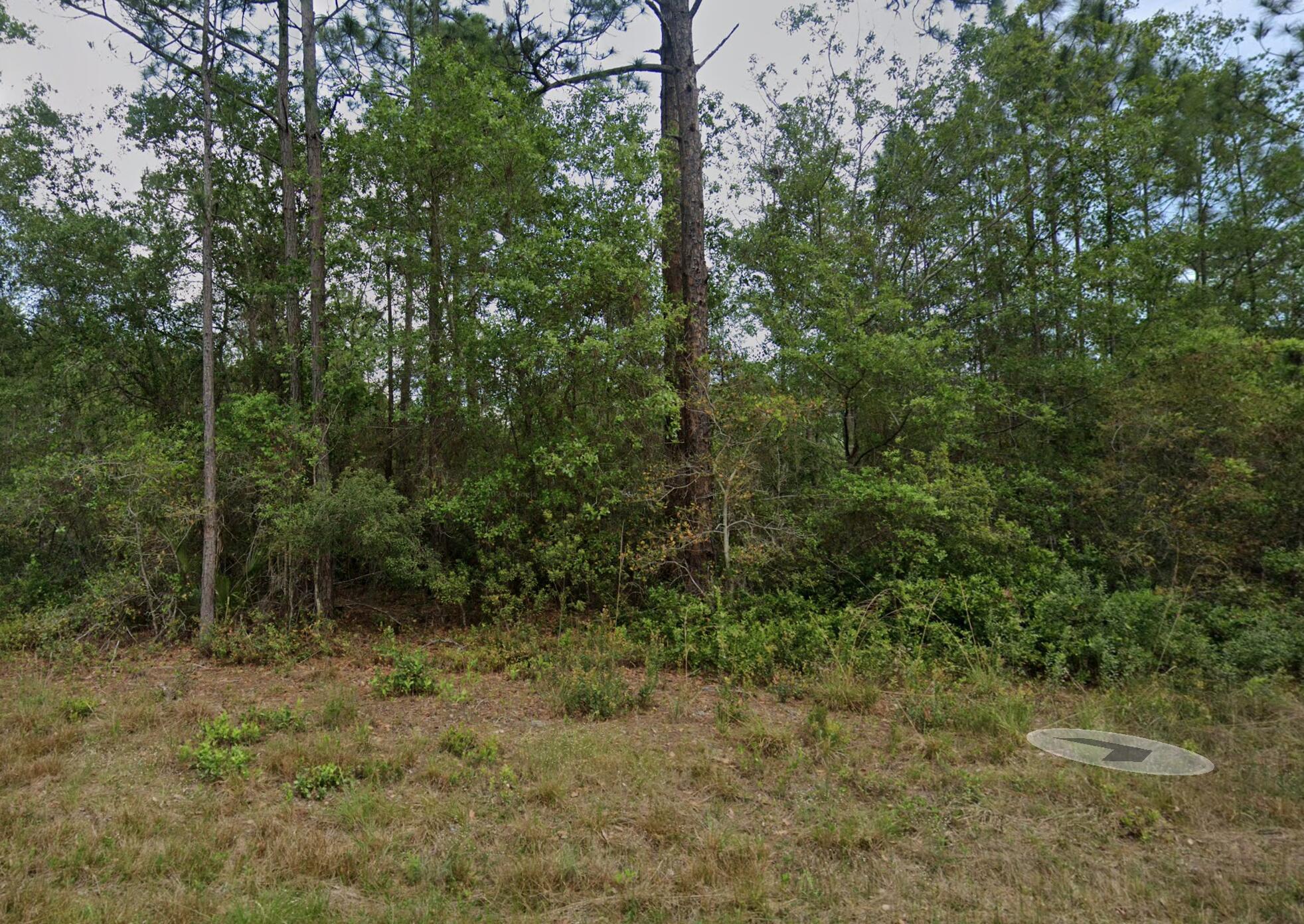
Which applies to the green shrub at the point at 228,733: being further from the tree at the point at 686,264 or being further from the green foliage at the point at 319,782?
the tree at the point at 686,264

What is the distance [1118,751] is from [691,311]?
6682mm

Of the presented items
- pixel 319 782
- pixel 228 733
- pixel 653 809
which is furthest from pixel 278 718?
pixel 653 809

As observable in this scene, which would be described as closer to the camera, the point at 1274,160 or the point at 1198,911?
the point at 1198,911

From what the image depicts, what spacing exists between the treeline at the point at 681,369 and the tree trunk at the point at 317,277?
0.32 feet

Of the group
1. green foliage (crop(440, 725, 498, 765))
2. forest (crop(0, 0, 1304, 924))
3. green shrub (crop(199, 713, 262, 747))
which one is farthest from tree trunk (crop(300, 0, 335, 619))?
green foliage (crop(440, 725, 498, 765))

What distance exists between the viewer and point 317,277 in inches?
364

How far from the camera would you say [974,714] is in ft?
17.3

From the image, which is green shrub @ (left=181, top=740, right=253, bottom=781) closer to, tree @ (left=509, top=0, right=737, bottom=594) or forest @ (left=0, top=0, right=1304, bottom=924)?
forest @ (left=0, top=0, right=1304, bottom=924)

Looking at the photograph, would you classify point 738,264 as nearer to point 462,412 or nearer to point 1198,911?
point 462,412

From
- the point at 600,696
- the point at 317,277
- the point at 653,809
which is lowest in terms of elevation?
the point at 653,809

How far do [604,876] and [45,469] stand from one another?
8.68m

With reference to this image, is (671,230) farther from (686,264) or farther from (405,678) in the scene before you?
(405,678)

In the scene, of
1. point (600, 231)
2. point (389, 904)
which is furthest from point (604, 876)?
point (600, 231)
